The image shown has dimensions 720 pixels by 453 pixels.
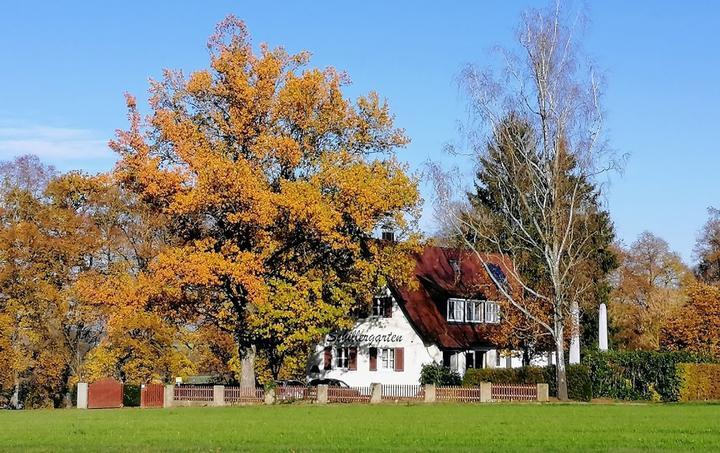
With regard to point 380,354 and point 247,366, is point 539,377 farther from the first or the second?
point 380,354

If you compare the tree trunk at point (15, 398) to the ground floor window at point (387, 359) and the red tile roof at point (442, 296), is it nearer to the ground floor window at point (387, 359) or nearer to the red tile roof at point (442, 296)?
the ground floor window at point (387, 359)

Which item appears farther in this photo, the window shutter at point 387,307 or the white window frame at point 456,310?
the white window frame at point 456,310

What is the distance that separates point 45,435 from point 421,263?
4388 centimetres

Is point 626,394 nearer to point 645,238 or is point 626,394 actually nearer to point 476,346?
point 476,346

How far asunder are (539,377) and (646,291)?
154 ft

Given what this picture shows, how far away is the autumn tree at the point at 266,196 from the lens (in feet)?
145

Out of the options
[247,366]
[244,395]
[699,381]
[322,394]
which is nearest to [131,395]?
[247,366]

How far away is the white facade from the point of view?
61.6 m

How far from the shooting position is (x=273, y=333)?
158ft

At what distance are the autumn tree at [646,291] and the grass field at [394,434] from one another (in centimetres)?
5081

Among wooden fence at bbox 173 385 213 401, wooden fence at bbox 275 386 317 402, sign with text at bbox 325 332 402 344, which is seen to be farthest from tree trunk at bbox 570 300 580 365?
wooden fence at bbox 173 385 213 401

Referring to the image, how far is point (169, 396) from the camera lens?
164ft

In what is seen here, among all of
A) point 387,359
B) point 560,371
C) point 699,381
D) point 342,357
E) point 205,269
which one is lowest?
point 699,381

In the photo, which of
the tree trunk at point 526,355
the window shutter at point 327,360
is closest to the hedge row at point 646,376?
the tree trunk at point 526,355
